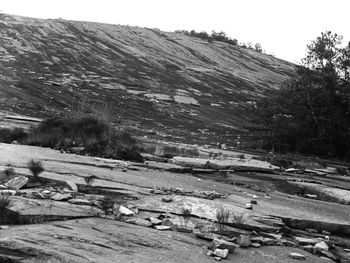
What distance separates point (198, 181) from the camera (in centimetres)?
1000

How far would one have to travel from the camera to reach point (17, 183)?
263 inches

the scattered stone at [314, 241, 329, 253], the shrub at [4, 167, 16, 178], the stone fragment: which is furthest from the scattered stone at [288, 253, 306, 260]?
the shrub at [4, 167, 16, 178]

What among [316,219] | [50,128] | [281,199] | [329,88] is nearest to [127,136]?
[50,128]

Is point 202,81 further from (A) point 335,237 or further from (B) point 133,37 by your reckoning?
(A) point 335,237

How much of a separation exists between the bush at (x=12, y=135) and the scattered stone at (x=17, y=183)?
674cm

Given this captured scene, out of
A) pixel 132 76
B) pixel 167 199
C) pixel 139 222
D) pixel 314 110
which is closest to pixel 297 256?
pixel 139 222

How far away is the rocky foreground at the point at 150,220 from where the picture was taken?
4.53m

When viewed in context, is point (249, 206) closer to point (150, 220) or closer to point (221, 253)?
point (150, 220)

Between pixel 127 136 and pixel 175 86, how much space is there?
771 inches

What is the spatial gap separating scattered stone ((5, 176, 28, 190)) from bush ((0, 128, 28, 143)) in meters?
6.74

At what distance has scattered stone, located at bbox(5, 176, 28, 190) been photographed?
21.4ft

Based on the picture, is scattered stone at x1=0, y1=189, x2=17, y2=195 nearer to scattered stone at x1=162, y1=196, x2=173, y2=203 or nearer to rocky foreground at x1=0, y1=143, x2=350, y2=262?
rocky foreground at x1=0, y1=143, x2=350, y2=262

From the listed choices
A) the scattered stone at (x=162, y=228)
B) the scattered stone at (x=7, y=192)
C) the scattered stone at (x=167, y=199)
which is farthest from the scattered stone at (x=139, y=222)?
the scattered stone at (x=7, y=192)

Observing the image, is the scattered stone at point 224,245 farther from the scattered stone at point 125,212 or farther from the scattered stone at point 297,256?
the scattered stone at point 125,212
